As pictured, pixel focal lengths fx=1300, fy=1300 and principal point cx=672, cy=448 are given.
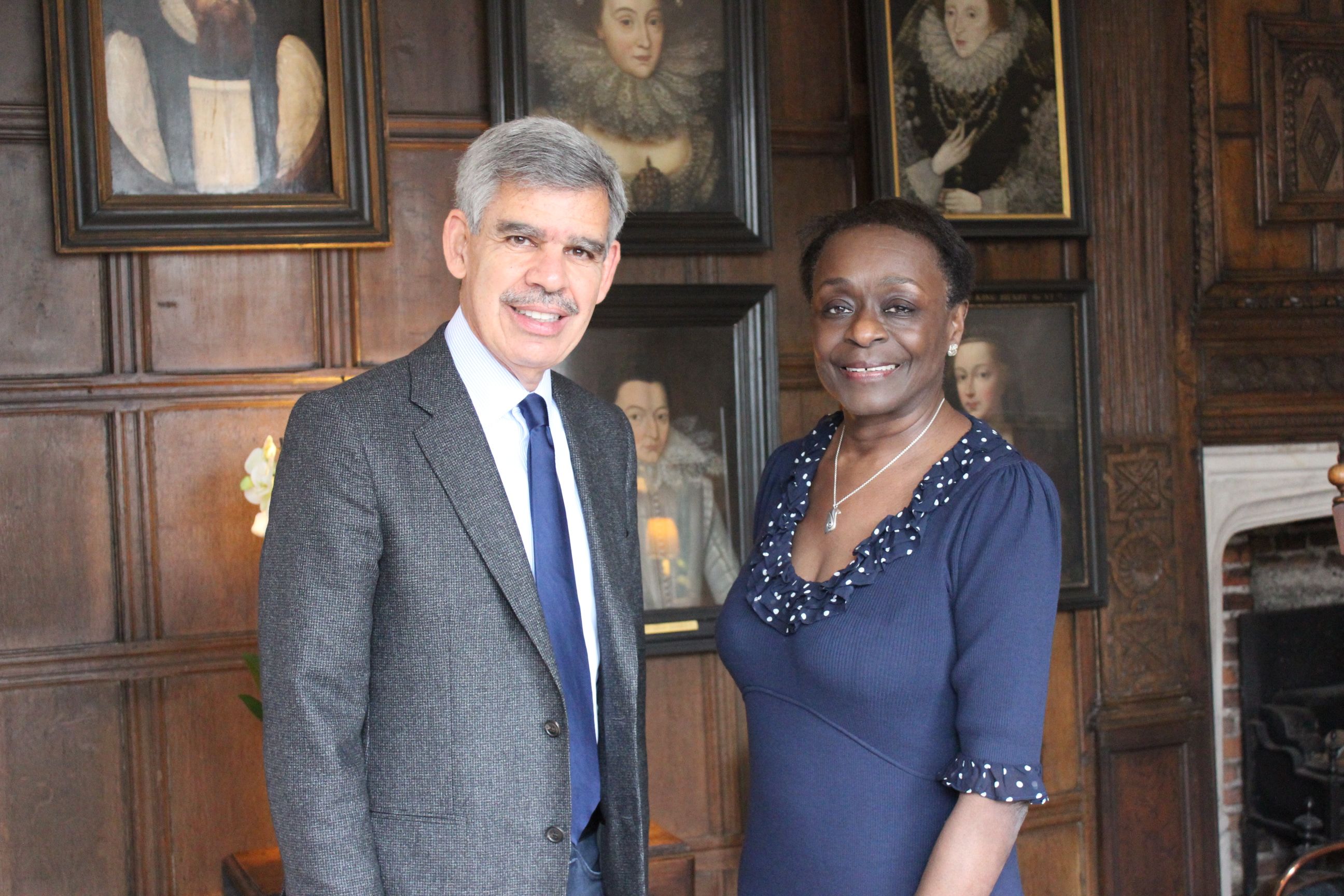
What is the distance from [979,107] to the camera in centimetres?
359

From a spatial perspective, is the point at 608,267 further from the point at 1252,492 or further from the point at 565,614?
the point at 1252,492

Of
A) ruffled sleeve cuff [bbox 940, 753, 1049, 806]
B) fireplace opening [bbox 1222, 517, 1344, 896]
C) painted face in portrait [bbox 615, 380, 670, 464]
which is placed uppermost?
painted face in portrait [bbox 615, 380, 670, 464]

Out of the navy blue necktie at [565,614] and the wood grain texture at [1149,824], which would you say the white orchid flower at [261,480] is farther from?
the wood grain texture at [1149,824]

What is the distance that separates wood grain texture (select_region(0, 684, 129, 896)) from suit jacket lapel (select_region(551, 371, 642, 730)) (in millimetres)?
1625

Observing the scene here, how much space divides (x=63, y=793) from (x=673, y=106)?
7.24 ft

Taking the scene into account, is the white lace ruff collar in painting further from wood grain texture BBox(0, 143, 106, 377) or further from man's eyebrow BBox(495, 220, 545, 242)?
wood grain texture BBox(0, 143, 106, 377)

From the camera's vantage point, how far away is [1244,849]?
4.25 m

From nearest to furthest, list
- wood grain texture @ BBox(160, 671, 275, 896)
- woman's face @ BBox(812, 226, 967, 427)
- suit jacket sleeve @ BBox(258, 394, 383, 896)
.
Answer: suit jacket sleeve @ BBox(258, 394, 383, 896) → woman's face @ BBox(812, 226, 967, 427) → wood grain texture @ BBox(160, 671, 275, 896)

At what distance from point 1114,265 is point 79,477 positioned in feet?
9.35

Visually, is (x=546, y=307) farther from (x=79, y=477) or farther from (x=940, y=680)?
(x=79, y=477)

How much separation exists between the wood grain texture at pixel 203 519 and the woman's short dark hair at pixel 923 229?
5.18ft

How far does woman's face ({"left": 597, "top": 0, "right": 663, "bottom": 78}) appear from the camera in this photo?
3.29m

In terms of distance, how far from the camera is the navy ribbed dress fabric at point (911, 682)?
183 centimetres

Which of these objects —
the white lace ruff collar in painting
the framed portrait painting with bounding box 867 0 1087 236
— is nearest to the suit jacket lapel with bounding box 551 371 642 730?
the framed portrait painting with bounding box 867 0 1087 236
